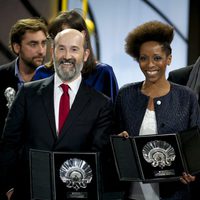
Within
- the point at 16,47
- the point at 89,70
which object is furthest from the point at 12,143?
the point at 16,47

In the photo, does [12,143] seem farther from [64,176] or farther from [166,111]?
[166,111]

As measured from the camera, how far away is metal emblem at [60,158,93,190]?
3133 millimetres

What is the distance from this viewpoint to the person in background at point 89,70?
372 centimetres

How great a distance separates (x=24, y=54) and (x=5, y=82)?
0.31m

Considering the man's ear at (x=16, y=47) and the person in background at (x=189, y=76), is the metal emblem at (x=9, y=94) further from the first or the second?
the person in background at (x=189, y=76)

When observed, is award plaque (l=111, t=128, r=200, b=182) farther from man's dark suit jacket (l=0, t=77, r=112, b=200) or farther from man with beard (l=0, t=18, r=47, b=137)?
man with beard (l=0, t=18, r=47, b=137)

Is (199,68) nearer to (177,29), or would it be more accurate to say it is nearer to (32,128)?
(32,128)

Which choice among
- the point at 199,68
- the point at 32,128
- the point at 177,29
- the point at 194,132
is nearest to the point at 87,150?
the point at 32,128

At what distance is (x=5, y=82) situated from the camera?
13.6ft

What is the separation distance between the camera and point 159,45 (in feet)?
11.3

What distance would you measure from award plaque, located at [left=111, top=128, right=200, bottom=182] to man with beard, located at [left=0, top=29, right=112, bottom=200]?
125mm

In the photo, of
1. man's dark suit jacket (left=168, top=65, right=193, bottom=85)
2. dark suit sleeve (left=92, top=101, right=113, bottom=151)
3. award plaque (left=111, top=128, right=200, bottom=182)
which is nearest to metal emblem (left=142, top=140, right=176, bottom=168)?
award plaque (left=111, top=128, right=200, bottom=182)

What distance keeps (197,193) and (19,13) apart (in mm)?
3140

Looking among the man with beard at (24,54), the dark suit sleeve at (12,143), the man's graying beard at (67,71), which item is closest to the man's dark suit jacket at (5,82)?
the man with beard at (24,54)
